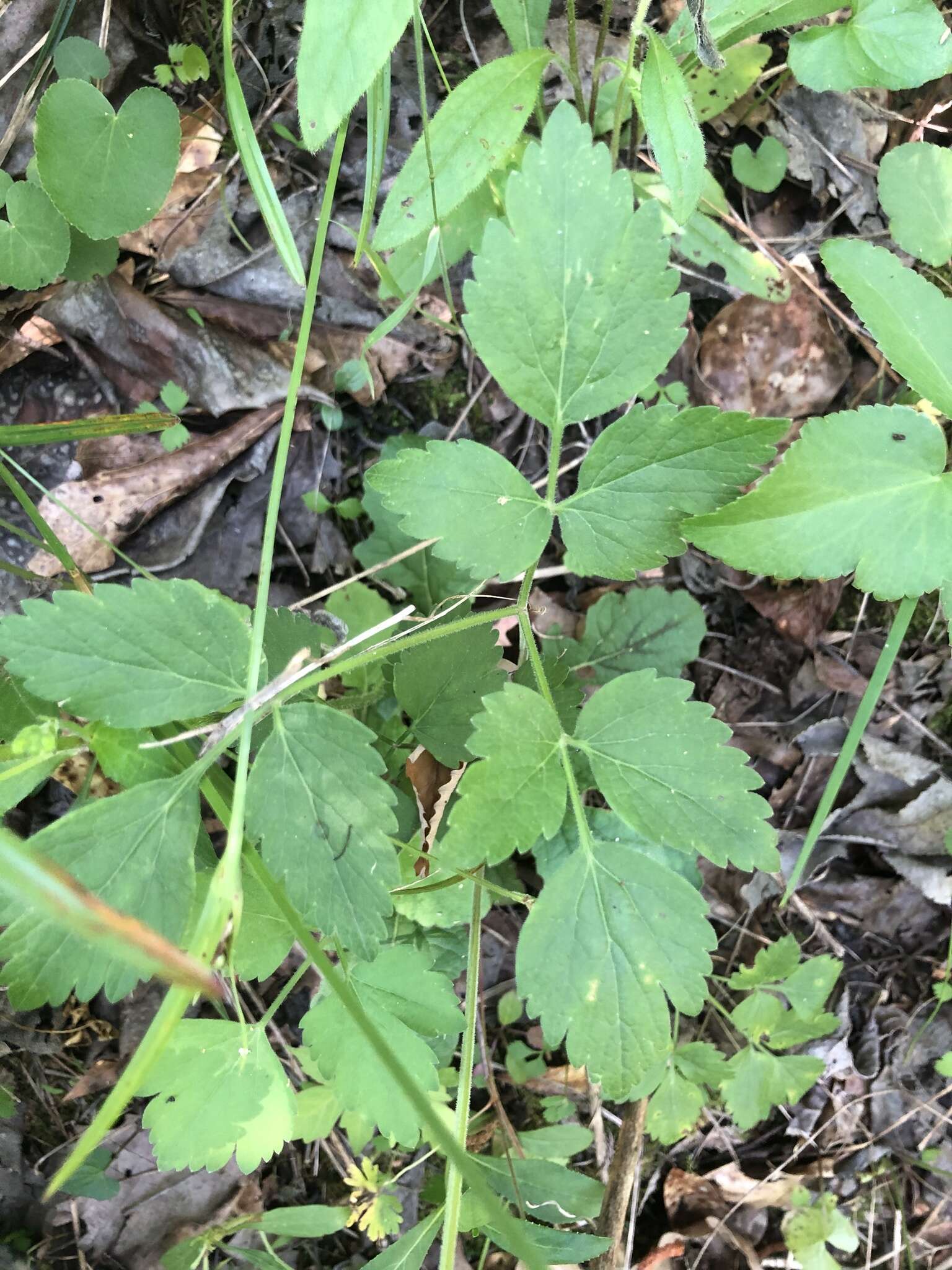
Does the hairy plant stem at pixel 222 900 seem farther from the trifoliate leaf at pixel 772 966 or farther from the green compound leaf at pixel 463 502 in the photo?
the trifoliate leaf at pixel 772 966

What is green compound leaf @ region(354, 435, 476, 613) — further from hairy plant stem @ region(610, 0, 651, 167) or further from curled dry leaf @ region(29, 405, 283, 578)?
hairy plant stem @ region(610, 0, 651, 167)

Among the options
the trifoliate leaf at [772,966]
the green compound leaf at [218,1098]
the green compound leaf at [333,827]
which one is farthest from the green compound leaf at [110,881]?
the trifoliate leaf at [772,966]

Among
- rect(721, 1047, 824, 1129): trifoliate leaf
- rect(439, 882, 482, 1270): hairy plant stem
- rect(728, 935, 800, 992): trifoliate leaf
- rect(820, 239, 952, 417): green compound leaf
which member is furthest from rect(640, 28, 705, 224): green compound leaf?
rect(721, 1047, 824, 1129): trifoliate leaf

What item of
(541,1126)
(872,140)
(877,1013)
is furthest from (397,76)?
(877,1013)

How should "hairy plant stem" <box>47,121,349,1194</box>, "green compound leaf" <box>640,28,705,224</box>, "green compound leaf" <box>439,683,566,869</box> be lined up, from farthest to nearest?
"green compound leaf" <box>640,28,705,224</box> < "green compound leaf" <box>439,683,566,869</box> < "hairy plant stem" <box>47,121,349,1194</box>

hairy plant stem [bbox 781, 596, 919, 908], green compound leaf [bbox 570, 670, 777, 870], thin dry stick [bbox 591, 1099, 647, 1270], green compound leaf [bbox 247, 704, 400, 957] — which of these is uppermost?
green compound leaf [bbox 247, 704, 400, 957]

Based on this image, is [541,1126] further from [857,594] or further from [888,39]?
[888,39]
